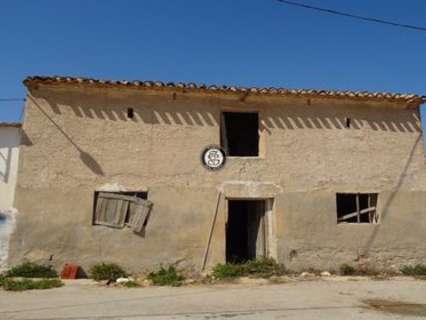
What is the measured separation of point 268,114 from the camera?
1161 cm

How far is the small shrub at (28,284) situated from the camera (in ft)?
28.9

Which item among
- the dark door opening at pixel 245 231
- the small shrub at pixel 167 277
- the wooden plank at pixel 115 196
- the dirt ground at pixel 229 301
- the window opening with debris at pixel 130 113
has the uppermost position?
the window opening with debris at pixel 130 113

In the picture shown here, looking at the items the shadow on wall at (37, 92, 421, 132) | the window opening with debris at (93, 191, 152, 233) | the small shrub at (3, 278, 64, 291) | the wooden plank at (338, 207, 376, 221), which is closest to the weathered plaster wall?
the small shrub at (3, 278, 64, 291)

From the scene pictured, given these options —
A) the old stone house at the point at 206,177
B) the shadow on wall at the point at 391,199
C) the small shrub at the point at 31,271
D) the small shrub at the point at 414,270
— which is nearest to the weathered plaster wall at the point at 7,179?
the old stone house at the point at 206,177

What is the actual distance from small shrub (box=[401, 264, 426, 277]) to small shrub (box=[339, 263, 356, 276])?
139cm

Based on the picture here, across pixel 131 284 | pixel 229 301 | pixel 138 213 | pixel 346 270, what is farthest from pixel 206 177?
pixel 346 270

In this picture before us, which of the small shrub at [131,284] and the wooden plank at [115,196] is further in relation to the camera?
the wooden plank at [115,196]

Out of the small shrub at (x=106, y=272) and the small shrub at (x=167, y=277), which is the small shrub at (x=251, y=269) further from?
the small shrub at (x=106, y=272)

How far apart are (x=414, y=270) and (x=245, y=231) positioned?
16.1 feet

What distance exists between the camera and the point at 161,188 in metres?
10.8

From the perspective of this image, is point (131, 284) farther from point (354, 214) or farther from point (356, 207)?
point (356, 207)

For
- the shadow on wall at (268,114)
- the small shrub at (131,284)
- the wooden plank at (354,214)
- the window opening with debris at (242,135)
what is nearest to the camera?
the small shrub at (131,284)

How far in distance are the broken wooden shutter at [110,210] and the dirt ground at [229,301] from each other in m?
1.57

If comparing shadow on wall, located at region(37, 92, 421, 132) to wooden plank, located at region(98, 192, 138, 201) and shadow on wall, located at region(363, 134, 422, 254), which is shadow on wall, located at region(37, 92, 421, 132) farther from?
wooden plank, located at region(98, 192, 138, 201)
